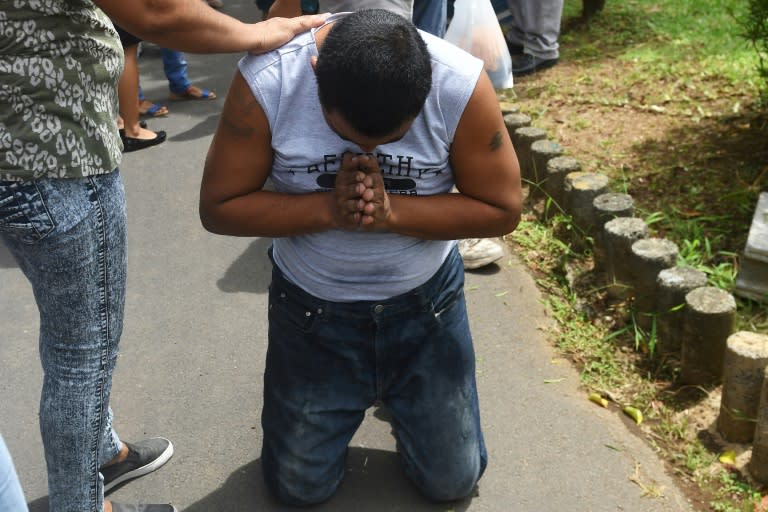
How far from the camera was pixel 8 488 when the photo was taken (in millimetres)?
1669

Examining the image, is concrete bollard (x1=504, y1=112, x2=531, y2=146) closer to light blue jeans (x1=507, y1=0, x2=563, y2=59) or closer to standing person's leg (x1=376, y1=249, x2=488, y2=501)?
light blue jeans (x1=507, y1=0, x2=563, y2=59)

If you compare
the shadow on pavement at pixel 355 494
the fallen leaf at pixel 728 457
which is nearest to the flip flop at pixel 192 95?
the shadow on pavement at pixel 355 494

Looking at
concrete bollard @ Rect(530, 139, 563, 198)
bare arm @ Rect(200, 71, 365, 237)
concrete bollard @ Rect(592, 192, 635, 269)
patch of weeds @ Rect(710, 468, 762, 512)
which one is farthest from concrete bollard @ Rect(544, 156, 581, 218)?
bare arm @ Rect(200, 71, 365, 237)

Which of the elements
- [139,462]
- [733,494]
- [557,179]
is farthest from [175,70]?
[733,494]

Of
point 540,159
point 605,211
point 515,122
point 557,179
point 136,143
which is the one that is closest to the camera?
point 605,211

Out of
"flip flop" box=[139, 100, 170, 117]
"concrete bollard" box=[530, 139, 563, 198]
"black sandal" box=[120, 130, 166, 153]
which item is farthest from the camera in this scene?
"flip flop" box=[139, 100, 170, 117]

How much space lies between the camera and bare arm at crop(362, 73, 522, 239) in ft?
7.45

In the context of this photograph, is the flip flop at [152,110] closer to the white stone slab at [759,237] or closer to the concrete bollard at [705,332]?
the white stone slab at [759,237]

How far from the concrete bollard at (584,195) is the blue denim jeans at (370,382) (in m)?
1.50

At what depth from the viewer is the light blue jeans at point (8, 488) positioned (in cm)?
165

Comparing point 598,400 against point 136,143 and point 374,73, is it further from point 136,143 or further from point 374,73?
point 136,143

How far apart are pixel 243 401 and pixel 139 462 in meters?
0.52

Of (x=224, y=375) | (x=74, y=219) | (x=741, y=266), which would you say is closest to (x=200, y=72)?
(x=224, y=375)

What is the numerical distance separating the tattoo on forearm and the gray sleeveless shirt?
12cm
